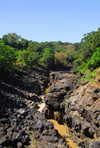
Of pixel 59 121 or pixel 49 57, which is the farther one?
pixel 49 57

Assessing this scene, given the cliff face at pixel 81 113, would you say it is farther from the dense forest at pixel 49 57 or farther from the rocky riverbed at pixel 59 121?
the dense forest at pixel 49 57

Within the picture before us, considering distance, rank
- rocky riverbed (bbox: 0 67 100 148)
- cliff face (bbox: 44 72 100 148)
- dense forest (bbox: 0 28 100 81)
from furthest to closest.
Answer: dense forest (bbox: 0 28 100 81)
cliff face (bbox: 44 72 100 148)
rocky riverbed (bbox: 0 67 100 148)

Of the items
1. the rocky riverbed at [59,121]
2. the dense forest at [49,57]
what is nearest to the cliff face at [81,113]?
the rocky riverbed at [59,121]

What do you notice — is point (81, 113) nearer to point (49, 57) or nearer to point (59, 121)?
point (59, 121)

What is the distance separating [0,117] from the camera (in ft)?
48.5

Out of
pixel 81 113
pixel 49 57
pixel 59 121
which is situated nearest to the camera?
pixel 81 113

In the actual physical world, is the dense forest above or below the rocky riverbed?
above

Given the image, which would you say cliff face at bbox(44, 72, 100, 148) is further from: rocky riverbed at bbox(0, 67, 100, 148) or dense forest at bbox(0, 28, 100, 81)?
dense forest at bbox(0, 28, 100, 81)

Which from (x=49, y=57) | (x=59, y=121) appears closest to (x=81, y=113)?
(x=59, y=121)

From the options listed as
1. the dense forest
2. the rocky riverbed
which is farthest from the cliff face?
the dense forest

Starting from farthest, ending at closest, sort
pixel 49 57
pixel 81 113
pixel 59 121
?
pixel 49 57 → pixel 59 121 → pixel 81 113

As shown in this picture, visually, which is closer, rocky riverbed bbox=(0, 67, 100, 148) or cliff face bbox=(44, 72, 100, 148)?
rocky riverbed bbox=(0, 67, 100, 148)

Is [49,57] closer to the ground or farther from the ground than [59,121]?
farther from the ground

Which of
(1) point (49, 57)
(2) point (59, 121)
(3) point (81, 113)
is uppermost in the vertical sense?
(1) point (49, 57)
